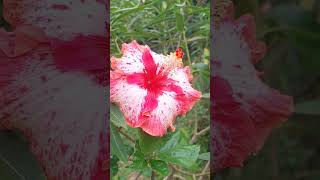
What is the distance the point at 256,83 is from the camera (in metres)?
0.45

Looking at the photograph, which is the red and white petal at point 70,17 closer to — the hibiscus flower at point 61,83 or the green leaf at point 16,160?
the hibiscus flower at point 61,83

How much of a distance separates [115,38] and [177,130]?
7 cm

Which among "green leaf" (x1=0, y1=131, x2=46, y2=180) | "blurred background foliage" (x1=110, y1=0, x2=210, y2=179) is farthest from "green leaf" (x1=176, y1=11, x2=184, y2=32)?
"green leaf" (x1=0, y1=131, x2=46, y2=180)

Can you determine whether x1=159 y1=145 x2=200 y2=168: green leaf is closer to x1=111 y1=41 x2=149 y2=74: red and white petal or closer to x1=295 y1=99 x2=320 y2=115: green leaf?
x1=111 y1=41 x2=149 y2=74: red and white petal

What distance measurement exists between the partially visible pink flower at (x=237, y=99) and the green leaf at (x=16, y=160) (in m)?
0.12

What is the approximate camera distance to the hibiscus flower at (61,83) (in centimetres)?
37

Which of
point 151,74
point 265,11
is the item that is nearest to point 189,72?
point 151,74

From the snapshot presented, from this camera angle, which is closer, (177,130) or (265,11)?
(177,130)

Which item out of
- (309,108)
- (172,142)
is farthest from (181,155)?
(309,108)

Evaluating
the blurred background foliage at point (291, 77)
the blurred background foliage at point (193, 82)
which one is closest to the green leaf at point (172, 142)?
the blurred background foliage at point (193, 82)

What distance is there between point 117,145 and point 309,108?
0.26m

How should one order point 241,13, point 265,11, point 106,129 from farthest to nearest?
point 265,11 → point 241,13 → point 106,129

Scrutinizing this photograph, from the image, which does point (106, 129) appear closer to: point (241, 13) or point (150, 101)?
point (150, 101)

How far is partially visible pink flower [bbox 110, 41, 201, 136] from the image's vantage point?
0.39 meters
